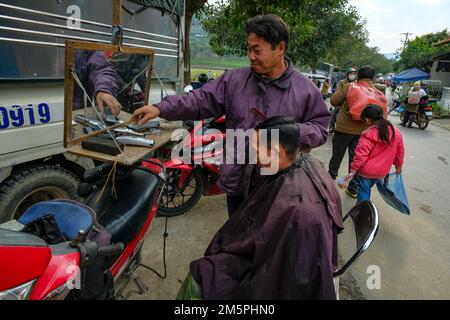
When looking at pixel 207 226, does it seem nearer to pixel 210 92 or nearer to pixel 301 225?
pixel 210 92

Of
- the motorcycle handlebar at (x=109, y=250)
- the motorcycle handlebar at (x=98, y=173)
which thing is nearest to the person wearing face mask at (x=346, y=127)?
the motorcycle handlebar at (x=98, y=173)

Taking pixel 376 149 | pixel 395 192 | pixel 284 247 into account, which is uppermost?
pixel 376 149

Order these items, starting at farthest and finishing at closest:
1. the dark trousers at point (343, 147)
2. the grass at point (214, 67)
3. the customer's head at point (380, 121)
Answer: the grass at point (214, 67), the dark trousers at point (343, 147), the customer's head at point (380, 121)

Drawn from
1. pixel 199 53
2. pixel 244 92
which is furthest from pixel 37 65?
pixel 199 53

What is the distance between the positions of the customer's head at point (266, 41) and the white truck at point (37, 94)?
0.78 m

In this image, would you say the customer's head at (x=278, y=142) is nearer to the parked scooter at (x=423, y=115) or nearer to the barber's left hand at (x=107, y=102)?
the barber's left hand at (x=107, y=102)

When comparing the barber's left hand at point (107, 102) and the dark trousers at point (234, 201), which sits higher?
the barber's left hand at point (107, 102)

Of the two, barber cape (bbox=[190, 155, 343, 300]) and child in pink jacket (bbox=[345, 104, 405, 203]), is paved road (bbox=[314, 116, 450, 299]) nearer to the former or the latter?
child in pink jacket (bbox=[345, 104, 405, 203])

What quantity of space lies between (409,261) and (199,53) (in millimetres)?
55402

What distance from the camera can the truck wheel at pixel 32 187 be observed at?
2.16m

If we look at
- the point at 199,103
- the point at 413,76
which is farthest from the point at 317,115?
the point at 413,76

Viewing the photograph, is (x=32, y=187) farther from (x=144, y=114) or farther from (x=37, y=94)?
(x=144, y=114)

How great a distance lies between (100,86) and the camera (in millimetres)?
1766

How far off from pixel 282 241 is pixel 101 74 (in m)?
1.29
